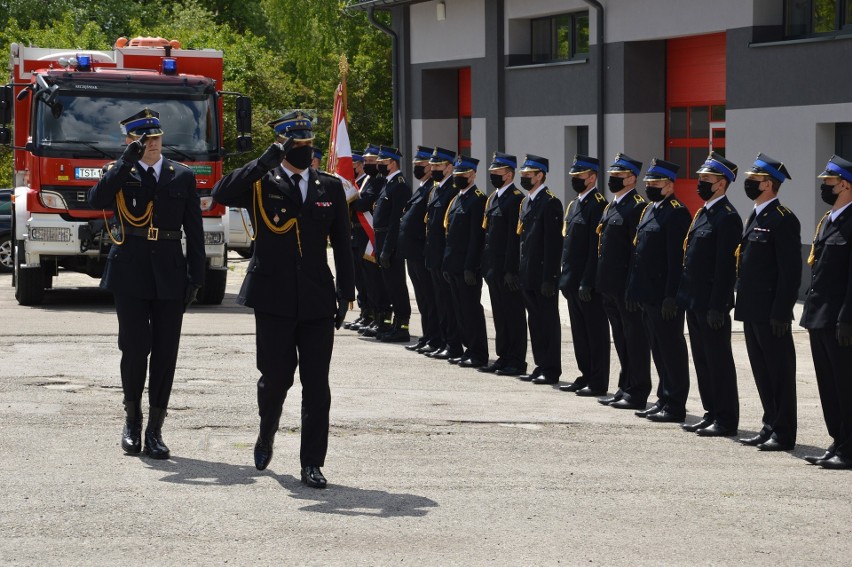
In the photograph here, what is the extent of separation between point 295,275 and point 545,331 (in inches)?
194

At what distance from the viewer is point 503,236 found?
12.6m

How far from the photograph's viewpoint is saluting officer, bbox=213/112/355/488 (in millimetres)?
7598

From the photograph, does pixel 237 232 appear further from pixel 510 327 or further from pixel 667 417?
pixel 667 417

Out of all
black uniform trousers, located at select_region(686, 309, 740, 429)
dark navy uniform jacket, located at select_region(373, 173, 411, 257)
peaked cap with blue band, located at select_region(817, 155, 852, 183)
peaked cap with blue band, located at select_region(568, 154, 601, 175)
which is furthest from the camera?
dark navy uniform jacket, located at select_region(373, 173, 411, 257)

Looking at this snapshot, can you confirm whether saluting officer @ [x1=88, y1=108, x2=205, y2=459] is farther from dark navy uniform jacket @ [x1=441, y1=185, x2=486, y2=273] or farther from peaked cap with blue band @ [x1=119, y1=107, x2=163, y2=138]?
dark navy uniform jacket @ [x1=441, y1=185, x2=486, y2=273]

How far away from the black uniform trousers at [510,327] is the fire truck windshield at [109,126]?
6062mm

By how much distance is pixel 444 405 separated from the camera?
34.7 feet

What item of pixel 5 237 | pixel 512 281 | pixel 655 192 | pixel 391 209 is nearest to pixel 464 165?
pixel 512 281

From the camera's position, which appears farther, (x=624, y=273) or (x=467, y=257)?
(x=467, y=257)

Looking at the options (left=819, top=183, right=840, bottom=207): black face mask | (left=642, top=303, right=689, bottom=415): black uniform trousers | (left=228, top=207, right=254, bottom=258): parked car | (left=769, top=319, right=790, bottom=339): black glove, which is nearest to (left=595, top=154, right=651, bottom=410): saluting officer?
(left=642, top=303, right=689, bottom=415): black uniform trousers

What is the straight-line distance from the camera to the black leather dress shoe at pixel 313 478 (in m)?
7.55

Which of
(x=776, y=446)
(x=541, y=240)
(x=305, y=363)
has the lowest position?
(x=776, y=446)

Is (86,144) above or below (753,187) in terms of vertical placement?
above

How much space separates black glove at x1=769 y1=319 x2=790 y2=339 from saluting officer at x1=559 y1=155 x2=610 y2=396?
241 centimetres
